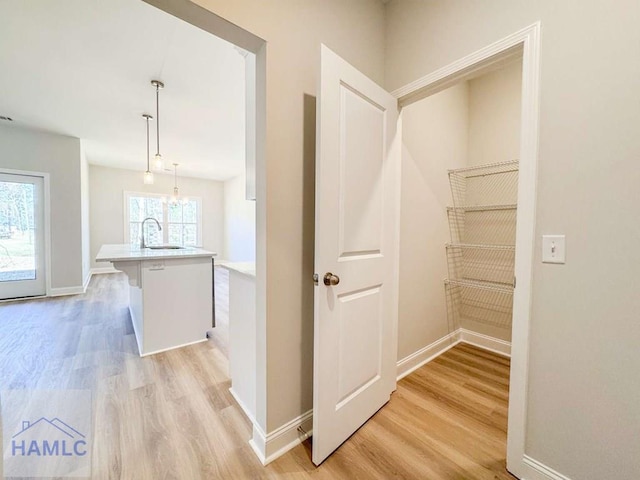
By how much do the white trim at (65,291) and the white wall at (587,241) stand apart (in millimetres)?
6161

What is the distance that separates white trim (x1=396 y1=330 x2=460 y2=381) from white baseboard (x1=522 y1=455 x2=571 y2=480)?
947mm

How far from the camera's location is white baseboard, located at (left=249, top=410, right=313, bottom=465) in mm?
1323

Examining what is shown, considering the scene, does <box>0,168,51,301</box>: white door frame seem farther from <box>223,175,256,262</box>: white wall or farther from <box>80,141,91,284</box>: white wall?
<box>223,175,256,262</box>: white wall

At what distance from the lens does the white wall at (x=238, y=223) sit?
6793 millimetres

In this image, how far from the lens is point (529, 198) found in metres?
1.17

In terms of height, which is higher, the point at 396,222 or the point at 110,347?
the point at 396,222

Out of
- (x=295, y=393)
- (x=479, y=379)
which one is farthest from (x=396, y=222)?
(x=479, y=379)

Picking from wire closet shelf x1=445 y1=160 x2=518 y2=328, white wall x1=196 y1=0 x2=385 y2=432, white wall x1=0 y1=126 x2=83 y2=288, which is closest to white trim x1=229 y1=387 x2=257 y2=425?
white wall x1=196 y1=0 x2=385 y2=432

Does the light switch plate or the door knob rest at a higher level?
the light switch plate

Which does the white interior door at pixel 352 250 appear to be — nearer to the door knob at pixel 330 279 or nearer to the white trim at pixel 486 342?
the door knob at pixel 330 279

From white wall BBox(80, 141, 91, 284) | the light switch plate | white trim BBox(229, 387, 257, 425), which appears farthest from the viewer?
white wall BBox(80, 141, 91, 284)

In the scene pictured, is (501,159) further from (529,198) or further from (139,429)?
(139,429)

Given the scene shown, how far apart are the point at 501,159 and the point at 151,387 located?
3550 millimetres

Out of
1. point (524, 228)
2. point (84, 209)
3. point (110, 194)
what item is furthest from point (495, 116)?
point (110, 194)
